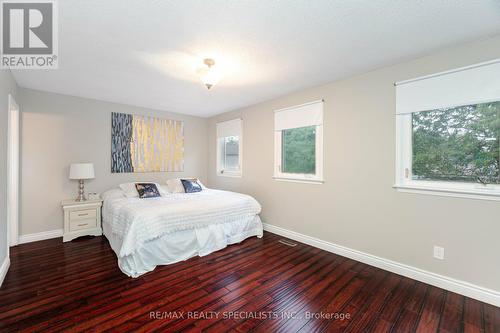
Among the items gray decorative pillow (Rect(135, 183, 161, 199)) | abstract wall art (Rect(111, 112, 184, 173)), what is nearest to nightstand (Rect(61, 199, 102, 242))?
gray decorative pillow (Rect(135, 183, 161, 199))

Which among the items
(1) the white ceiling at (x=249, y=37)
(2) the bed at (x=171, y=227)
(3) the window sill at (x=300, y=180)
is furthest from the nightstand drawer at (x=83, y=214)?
(3) the window sill at (x=300, y=180)

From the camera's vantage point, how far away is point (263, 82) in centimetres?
313

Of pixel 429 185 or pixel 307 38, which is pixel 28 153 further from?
pixel 429 185

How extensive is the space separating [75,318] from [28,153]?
2.99 meters

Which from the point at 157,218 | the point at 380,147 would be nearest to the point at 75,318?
the point at 157,218

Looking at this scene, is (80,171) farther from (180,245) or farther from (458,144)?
(458,144)

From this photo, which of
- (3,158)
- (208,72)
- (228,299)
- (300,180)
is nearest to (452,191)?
(300,180)

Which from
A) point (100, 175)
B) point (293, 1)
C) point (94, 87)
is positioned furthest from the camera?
point (100, 175)

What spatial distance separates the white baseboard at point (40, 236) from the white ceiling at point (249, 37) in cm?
230

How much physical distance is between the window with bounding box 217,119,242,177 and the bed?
1.21m

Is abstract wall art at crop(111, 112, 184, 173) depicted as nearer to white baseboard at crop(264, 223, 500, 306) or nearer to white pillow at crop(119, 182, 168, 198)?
white pillow at crop(119, 182, 168, 198)

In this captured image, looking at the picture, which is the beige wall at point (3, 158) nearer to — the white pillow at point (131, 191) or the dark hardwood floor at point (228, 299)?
the dark hardwood floor at point (228, 299)

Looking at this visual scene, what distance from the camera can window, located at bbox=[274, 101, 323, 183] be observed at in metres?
3.32

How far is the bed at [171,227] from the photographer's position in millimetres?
2516
